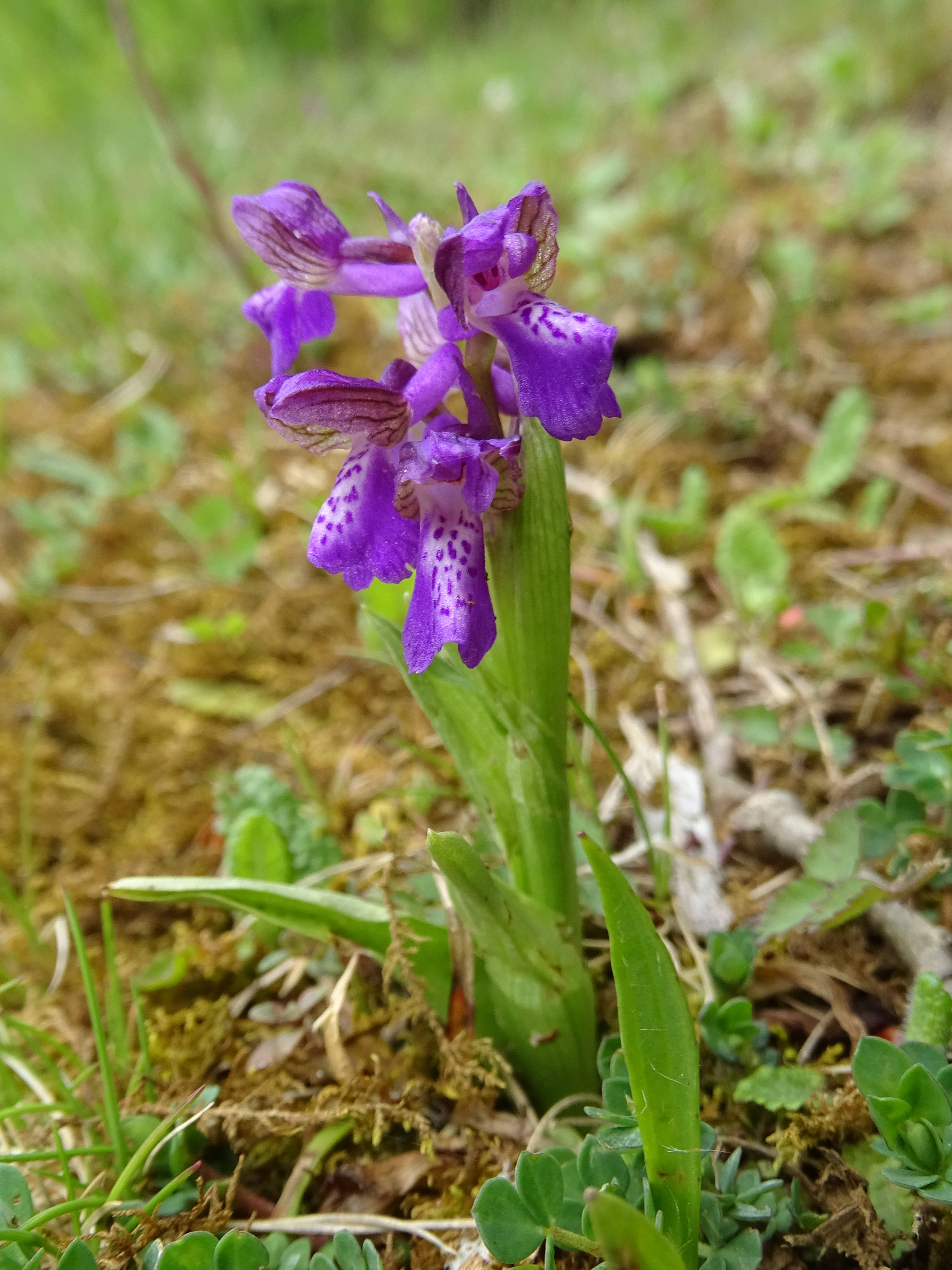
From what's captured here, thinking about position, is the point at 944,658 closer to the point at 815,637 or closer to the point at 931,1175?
the point at 815,637

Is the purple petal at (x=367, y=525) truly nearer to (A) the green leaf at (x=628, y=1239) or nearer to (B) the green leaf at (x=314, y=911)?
(B) the green leaf at (x=314, y=911)

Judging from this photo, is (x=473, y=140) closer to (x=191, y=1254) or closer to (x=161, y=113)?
(x=161, y=113)

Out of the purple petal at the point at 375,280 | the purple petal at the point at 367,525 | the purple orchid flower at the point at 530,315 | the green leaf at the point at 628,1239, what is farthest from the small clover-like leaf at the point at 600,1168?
the purple petal at the point at 375,280

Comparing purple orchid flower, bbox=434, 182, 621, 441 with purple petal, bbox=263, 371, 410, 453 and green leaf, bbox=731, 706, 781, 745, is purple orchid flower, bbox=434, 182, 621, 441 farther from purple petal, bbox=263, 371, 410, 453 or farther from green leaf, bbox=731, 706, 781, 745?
green leaf, bbox=731, 706, 781, 745

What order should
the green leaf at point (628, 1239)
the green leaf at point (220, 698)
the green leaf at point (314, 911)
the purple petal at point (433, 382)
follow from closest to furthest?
the green leaf at point (628, 1239) < the purple petal at point (433, 382) < the green leaf at point (314, 911) < the green leaf at point (220, 698)

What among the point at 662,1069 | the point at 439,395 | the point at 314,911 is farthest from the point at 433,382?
the point at 662,1069

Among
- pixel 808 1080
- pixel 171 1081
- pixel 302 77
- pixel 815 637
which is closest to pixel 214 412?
pixel 815 637
